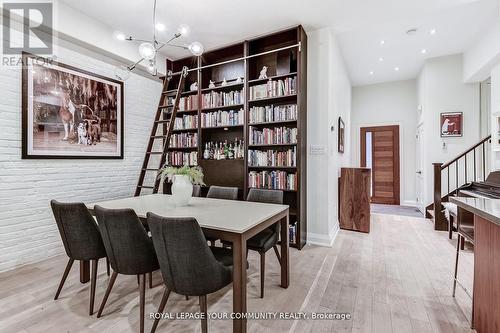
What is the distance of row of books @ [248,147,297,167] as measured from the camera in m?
3.32

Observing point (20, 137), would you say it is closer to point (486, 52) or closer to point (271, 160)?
point (271, 160)

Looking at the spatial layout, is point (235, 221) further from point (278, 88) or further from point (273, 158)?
point (278, 88)

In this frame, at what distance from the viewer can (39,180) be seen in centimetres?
282

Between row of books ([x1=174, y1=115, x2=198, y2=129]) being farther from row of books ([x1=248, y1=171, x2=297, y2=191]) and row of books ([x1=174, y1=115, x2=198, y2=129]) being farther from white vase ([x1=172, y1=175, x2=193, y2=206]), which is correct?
white vase ([x1=172, y1=175, x2=193, y2=206])

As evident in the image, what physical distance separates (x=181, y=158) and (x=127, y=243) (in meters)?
2.68

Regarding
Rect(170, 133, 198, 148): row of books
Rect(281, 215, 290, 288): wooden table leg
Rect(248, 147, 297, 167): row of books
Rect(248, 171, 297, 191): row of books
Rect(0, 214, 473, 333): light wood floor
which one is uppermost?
Rect(170, 133, 198, 148): row of books

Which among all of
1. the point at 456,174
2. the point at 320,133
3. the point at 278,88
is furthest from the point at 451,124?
the point at 278,88

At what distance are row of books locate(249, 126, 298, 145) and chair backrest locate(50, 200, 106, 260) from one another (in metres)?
2.22

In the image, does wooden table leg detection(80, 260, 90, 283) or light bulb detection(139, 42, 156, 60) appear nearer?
light bulb detection(139, 42, 156, 60)

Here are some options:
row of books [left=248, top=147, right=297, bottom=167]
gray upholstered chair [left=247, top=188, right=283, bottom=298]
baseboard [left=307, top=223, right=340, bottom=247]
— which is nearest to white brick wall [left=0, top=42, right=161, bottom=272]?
row of books [left=248, top=147, right=297, bottom=167]

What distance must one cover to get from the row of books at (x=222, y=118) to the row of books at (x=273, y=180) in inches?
32.2

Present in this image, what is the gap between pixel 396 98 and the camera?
6219 millimetres

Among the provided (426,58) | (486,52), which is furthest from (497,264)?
(426,58)

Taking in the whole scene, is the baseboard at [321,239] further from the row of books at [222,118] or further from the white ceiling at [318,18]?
the white ceiling at [318,18]
